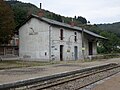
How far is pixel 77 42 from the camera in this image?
5897 cm

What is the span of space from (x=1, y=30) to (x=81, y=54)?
21424 mm

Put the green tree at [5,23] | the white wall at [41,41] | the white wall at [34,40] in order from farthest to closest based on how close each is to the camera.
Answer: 1. the white wall at [34,40]
2. the white wall at [41,41]
3. the green tree at [5,23]

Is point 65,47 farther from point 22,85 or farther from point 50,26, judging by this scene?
point 22,85

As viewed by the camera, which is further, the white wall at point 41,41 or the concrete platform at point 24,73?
the white wall at point 41,41

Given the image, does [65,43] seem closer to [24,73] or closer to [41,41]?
[41,41]

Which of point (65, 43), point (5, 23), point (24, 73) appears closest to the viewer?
point (24, 73)

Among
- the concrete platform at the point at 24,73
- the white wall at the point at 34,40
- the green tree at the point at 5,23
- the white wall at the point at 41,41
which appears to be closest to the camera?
the concrete platform at the point at 24,73

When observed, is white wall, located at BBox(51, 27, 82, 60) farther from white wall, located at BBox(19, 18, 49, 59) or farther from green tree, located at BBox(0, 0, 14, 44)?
green tree, located at BBox(0, 0, 14, 44)

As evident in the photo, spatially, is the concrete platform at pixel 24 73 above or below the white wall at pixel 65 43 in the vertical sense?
below

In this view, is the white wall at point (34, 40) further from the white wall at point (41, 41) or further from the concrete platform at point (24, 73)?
the concrete platform at point (24, 73)

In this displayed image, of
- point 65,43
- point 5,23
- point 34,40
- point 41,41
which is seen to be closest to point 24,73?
point 5,23

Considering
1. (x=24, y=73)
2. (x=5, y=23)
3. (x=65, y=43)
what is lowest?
(x=24, y=73)

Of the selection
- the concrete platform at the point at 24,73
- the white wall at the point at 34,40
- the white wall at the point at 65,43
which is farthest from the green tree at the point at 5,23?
the concrete platform at the point at 24,73

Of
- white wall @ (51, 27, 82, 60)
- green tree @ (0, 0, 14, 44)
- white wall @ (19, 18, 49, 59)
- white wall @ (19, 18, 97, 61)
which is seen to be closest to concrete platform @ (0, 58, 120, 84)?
green tree @ (0, 0, 14, 44)
